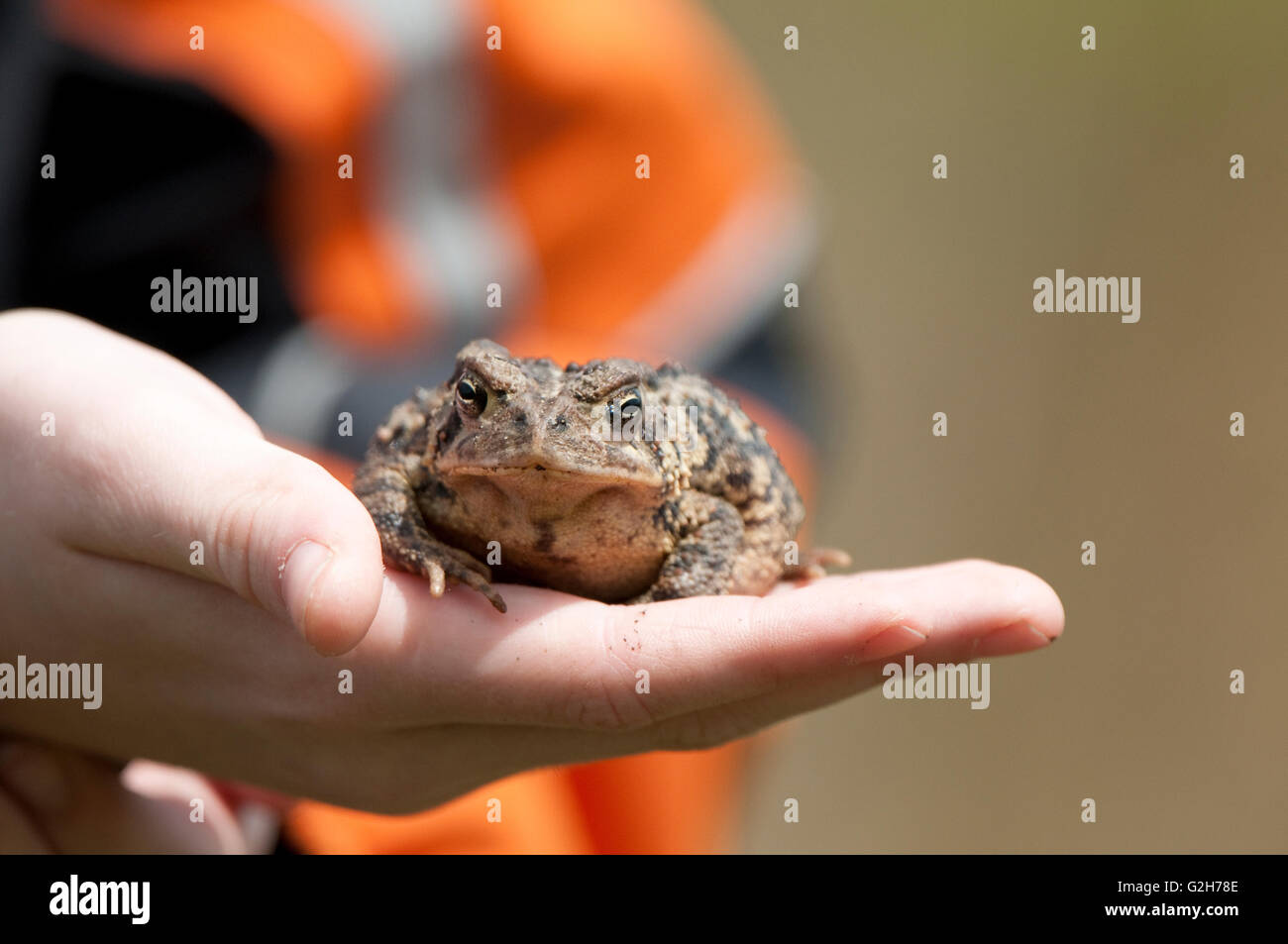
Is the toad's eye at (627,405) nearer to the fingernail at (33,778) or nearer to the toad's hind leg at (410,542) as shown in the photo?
the toad's hind leg at (410,542)

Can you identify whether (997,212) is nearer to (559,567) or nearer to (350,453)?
(350,453)

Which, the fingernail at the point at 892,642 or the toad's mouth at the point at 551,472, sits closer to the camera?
the fingernail at the point at 892,642

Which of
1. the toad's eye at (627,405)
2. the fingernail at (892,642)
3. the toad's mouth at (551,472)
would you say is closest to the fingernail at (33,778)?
the toad's mouth at (551,472)

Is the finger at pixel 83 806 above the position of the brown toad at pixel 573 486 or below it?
below

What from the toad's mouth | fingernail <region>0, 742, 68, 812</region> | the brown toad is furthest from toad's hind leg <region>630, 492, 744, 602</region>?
fingernail <region>0, 742, 68, 812</region>

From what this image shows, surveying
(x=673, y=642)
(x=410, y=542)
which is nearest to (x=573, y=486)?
(x=410, y=542)
